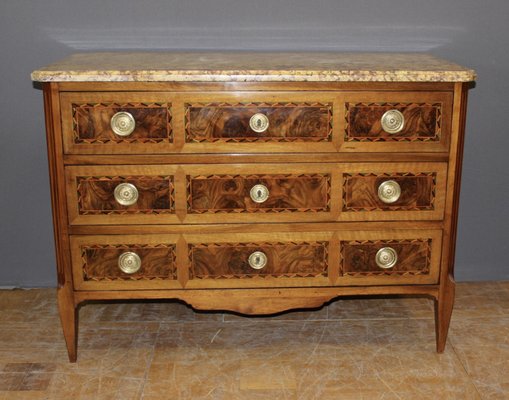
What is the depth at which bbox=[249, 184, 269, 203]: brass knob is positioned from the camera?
217 centimetres

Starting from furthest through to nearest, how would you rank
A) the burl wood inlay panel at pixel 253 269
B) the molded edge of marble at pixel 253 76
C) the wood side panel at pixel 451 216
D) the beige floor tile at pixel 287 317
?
the beige floor tile at pixel 287 317
the burl wood inlay panel at pixel 253 269
the wood side panel at pixel 451 216
the molded edge of marble at pixel 253 76

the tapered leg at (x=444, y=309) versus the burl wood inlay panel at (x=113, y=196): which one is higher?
the burl wood inlay panel at (x=113, y=196)

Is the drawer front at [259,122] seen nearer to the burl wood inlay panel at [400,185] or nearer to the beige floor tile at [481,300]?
the burl wood inlay panel at [400,185]

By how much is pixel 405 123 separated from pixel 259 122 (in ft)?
1.47

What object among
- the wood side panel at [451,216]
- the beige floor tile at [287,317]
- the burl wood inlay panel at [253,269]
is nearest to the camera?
the wood side panel at [451,216]

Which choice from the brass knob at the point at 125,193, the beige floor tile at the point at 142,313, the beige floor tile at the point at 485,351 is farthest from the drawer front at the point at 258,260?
the beige floor tile at the point at 485,351

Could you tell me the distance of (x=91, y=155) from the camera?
2119 mm

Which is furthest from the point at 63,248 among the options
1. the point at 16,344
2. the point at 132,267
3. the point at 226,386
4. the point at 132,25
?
the point at 132,25

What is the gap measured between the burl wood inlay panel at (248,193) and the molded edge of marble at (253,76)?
1.00 feet

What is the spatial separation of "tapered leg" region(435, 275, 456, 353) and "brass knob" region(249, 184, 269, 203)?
0.67 metres

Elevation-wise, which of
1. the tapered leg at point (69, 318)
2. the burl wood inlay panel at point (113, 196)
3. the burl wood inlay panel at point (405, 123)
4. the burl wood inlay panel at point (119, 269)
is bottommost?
the tapered leg at point (69, 318)

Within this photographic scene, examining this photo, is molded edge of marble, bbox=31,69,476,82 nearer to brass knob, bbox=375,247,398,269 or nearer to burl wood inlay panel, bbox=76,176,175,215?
burl wood inlay panel, bbox=76,176,175,215

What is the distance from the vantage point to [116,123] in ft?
6.86

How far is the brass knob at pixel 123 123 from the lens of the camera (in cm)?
208
